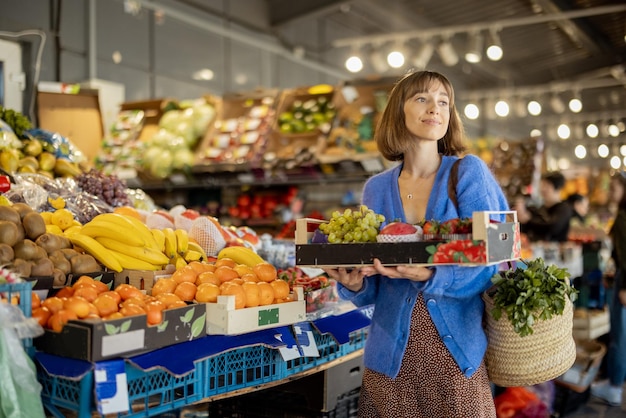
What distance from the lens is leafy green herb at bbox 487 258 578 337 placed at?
6.54ft

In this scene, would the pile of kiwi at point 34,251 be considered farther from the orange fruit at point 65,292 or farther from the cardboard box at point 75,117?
the cardboard box at point 75,117

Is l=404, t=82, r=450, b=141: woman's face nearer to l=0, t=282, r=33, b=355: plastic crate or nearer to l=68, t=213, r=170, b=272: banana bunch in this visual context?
l=68, t=213, r=170, b=272: banana bunch

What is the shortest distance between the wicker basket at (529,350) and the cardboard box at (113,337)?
3.17 ft

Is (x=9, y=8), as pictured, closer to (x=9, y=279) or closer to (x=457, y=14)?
(x=9, y=279)

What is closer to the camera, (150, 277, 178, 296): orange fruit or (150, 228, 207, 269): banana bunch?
(150, 277, 178, 296): orange fruit

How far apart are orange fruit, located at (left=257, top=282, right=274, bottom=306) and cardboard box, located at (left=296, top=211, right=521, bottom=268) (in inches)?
7.5

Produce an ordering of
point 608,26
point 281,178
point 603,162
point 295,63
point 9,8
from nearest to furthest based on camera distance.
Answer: point 281,178 < point 9,8 < point 295,63 < point 608,26 < point 603,162

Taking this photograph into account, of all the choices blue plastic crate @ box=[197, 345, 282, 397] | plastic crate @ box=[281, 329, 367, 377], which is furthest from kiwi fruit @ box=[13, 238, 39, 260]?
plastic crate @ box=[281, 329, 367, 377]

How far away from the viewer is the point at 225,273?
2256 mm

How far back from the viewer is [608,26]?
12.6m

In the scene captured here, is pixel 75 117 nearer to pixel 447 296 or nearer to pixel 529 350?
pixel 447 296

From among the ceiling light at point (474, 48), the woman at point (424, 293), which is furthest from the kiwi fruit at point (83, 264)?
the ceiling light at point (474, 48)

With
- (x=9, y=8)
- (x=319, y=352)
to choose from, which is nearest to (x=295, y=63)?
(x=9, y=8)

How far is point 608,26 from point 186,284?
12.7 metres
